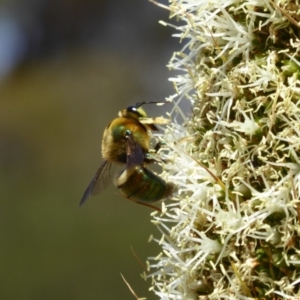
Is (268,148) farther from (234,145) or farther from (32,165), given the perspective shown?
(32,165)

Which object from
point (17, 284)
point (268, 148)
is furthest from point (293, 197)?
point (17, 284)

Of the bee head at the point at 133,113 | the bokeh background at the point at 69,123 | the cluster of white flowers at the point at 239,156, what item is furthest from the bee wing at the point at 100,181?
the bokeh background at the point at 69,123

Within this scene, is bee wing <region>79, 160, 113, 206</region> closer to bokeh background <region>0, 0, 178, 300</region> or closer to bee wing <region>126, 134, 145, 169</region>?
bee wing <region>126, 134, 145, 169</region>

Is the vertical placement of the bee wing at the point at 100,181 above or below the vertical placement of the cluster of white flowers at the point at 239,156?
below

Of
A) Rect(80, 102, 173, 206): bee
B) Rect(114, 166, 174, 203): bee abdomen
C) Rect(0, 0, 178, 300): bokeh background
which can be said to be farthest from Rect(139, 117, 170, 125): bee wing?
Rect(0, 0, 178, 300): bokeh background

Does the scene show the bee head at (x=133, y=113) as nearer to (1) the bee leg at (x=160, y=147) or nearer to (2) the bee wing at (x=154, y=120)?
(2) the bee wing at (x=154, y=120)

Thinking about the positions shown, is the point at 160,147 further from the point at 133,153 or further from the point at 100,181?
the point at 100,181

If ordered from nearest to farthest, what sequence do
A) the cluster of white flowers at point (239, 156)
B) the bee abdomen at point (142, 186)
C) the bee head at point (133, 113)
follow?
the cluster of white flowers at point (239, 156) < the bee abdomen at point (142, 186) < the bee head at point (133, 113)
